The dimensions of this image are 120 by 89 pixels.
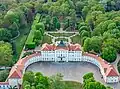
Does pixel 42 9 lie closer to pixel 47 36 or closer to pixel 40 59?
pixel 47 36

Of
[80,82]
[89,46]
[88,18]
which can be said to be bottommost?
[80,82]

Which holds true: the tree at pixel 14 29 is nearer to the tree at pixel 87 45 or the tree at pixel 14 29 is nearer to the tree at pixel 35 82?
the tree at pixel 87 45

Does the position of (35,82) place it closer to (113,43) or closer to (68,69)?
(68,69)

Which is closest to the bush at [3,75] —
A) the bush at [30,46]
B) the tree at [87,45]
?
the bush at [30,46]

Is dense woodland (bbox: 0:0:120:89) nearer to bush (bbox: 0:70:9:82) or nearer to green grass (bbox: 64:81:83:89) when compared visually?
bush (bbox: 0:70:9:82)

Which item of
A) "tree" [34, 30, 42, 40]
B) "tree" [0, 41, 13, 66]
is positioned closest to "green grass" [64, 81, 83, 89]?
"tree" [0, 41, 13, 66]

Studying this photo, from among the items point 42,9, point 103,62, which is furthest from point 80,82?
point 42,9
